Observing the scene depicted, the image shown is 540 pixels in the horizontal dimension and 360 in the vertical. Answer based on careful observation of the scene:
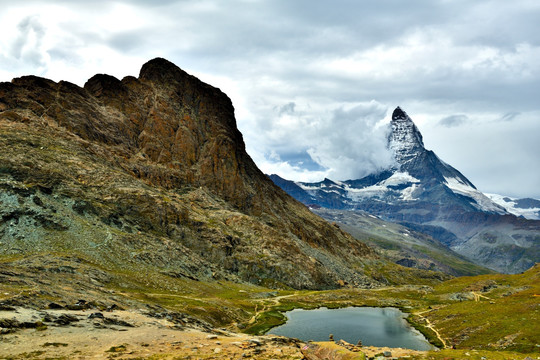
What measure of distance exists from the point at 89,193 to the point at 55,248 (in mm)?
48508

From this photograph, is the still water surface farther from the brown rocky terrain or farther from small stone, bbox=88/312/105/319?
small stone, bbox=88/312/105/319

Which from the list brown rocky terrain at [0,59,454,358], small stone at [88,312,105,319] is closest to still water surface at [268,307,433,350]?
brown rocky terrain at [0,59,454,358]

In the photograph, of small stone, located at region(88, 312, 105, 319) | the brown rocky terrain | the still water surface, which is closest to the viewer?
the brown rocky terrain

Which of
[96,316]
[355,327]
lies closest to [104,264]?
[96,316]

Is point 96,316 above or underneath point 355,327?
above

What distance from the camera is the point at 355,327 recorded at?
317ft

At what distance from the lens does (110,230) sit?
132 m

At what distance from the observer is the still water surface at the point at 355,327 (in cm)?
7988

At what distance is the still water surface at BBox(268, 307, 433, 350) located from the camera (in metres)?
79.9

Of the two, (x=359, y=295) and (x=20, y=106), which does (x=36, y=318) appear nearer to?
(x=359, y=295)

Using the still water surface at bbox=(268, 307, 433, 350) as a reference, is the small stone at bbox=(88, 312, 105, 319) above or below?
above

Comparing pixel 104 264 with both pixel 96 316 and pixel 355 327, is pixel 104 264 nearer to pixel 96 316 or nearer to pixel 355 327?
pixel 96 316

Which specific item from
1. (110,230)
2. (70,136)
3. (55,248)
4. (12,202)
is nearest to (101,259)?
(55,248)

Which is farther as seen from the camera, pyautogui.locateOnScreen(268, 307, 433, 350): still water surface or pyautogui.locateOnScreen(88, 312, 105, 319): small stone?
pyautogui.locateOnScreen(268, 307, 433, 350): still water surface
